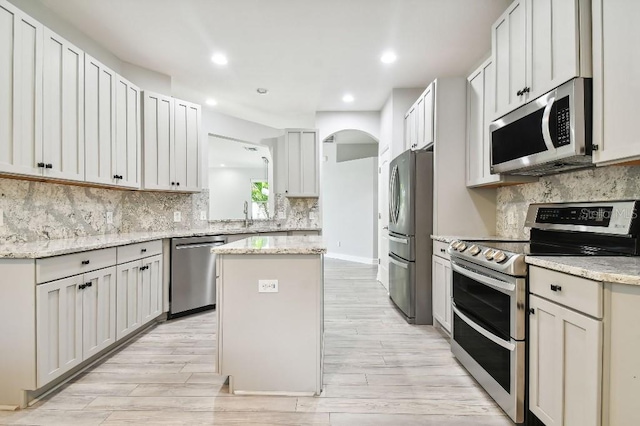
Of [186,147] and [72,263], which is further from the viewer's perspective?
[186,147]

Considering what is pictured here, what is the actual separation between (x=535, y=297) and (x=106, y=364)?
9.57 ft

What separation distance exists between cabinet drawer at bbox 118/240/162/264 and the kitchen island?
3.87ft

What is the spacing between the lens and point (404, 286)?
11.4ft

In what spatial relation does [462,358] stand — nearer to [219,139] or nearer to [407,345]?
[407,345]

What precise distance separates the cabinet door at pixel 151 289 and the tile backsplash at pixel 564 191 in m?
3.38

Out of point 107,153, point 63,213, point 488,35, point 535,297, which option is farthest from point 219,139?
Result: point 535,297

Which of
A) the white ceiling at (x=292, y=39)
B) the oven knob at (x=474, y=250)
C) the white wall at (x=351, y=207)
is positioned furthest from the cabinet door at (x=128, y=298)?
the white wall at (x=351, y=207)

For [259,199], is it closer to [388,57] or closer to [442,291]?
[388,57]

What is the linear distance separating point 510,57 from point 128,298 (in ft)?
11.6

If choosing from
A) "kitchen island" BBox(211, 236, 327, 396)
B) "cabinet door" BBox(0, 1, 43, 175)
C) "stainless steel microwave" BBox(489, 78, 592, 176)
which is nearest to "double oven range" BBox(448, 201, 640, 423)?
"stainless steel microwave" BBox(489, 78, 592, 176)

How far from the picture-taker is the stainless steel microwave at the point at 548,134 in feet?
5.50

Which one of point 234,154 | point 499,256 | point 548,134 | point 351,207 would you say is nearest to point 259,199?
point 234,154

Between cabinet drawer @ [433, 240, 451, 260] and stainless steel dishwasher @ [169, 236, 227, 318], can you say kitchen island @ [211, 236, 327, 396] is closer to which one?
cabinet drawer @ [433, 240, 451, 260]

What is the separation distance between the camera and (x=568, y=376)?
1403 mm
